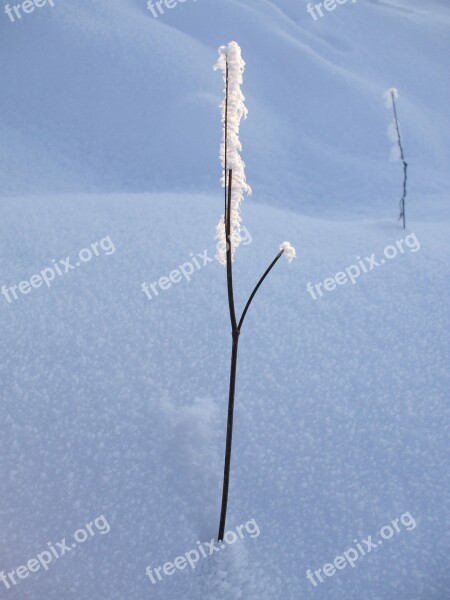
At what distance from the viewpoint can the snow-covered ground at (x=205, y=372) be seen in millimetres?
3322

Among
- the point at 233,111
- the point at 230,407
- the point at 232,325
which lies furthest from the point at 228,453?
the point at 233,111

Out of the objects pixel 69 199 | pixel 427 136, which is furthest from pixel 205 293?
pixel 427 136

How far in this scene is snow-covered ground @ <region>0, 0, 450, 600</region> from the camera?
3322mm

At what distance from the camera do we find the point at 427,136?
31.5 feet

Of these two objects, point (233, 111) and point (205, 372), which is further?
point (205, 372)

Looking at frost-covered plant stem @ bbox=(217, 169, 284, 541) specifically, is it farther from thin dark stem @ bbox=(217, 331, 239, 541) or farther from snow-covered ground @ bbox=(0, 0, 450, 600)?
snow-covered ground @ bbox=(0, 0, 450, 600)

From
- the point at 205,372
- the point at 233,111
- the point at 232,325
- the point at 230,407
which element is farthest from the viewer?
the point at 205,372

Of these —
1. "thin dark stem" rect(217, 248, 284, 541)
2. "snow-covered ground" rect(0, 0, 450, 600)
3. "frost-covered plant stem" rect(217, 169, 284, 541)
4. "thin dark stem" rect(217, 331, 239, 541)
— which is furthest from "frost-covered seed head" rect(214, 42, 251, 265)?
"snow-covered ground" rect(0, 0, 450, 600)

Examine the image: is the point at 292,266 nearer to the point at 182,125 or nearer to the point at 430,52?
the point at 182,125

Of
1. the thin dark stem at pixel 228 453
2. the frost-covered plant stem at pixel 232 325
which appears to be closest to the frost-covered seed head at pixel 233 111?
the frost-covered plant stem at pixel 232 325

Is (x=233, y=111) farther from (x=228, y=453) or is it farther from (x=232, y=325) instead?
(x=228, y=453)

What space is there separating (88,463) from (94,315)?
1.42 metres

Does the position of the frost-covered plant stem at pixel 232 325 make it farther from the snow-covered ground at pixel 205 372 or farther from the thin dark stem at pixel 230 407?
the snow-covered ground at pixel 205 372

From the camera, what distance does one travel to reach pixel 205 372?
4.25 metres
